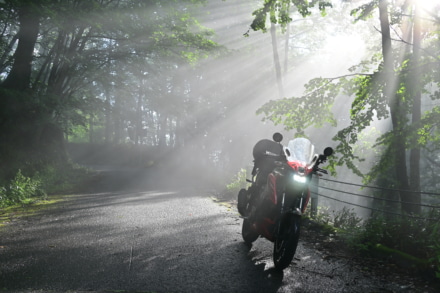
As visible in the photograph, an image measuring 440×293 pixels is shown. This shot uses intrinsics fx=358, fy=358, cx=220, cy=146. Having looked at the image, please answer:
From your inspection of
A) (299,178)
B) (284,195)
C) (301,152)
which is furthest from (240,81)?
(299,178)

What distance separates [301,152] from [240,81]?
28819 millimetres

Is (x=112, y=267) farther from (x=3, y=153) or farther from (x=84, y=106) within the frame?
(x=84, y=106)

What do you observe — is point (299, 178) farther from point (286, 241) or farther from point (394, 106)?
point (394, 106)

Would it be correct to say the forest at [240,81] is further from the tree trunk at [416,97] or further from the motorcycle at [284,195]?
the motorcycle at [284,195]

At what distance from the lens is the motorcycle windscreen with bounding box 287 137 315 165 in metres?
4.66

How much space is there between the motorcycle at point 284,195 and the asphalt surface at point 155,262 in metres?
0.39

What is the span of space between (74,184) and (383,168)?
14.1 metres

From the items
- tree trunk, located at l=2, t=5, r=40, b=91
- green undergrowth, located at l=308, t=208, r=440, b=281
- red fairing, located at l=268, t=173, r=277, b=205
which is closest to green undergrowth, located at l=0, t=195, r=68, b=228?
red fairing, located at l=268, t=173, r=277, b=205

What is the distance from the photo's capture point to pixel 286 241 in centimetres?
432

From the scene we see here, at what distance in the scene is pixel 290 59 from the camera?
111 feet

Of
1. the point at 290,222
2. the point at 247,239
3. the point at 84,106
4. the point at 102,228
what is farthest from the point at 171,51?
the point at 290,222

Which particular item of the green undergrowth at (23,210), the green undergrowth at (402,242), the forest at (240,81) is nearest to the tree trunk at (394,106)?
the forest at (240,81)

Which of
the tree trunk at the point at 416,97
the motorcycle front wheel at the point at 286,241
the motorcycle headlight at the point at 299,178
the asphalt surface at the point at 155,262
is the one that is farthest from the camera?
the tree trunk at the point at 416,97

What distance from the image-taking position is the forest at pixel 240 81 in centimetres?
770
